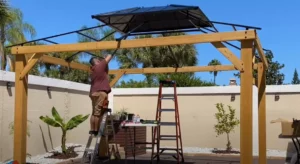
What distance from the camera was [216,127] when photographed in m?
16.2

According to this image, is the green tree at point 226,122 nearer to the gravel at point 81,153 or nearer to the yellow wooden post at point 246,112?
the gravel at point 81,153

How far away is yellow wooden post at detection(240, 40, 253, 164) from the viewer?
7.34 metres

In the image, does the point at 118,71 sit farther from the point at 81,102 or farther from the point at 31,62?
the point at 31,62

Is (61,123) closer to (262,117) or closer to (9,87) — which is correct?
(9,87)

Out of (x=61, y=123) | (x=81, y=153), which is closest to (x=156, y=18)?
(x=61, y=123)

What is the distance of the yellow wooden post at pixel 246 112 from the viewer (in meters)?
7.34

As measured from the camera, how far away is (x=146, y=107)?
17.9 m

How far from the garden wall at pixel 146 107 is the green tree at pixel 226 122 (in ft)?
2.30

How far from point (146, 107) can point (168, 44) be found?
32.6ft

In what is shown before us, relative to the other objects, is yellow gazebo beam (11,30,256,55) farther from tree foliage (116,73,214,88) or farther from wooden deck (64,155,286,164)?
tree foliage (116,73,214,88)

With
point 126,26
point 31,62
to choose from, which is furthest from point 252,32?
point 31,62

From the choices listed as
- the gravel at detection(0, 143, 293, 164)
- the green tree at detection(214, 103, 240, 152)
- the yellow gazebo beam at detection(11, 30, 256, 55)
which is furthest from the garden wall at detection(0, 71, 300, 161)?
the yellow gazebo beam at detection(11, 30, 256, 55)

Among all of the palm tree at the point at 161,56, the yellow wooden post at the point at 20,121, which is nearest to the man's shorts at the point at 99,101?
the yellow wooden post at the point at 20,121

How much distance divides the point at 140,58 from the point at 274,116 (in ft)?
49.9
